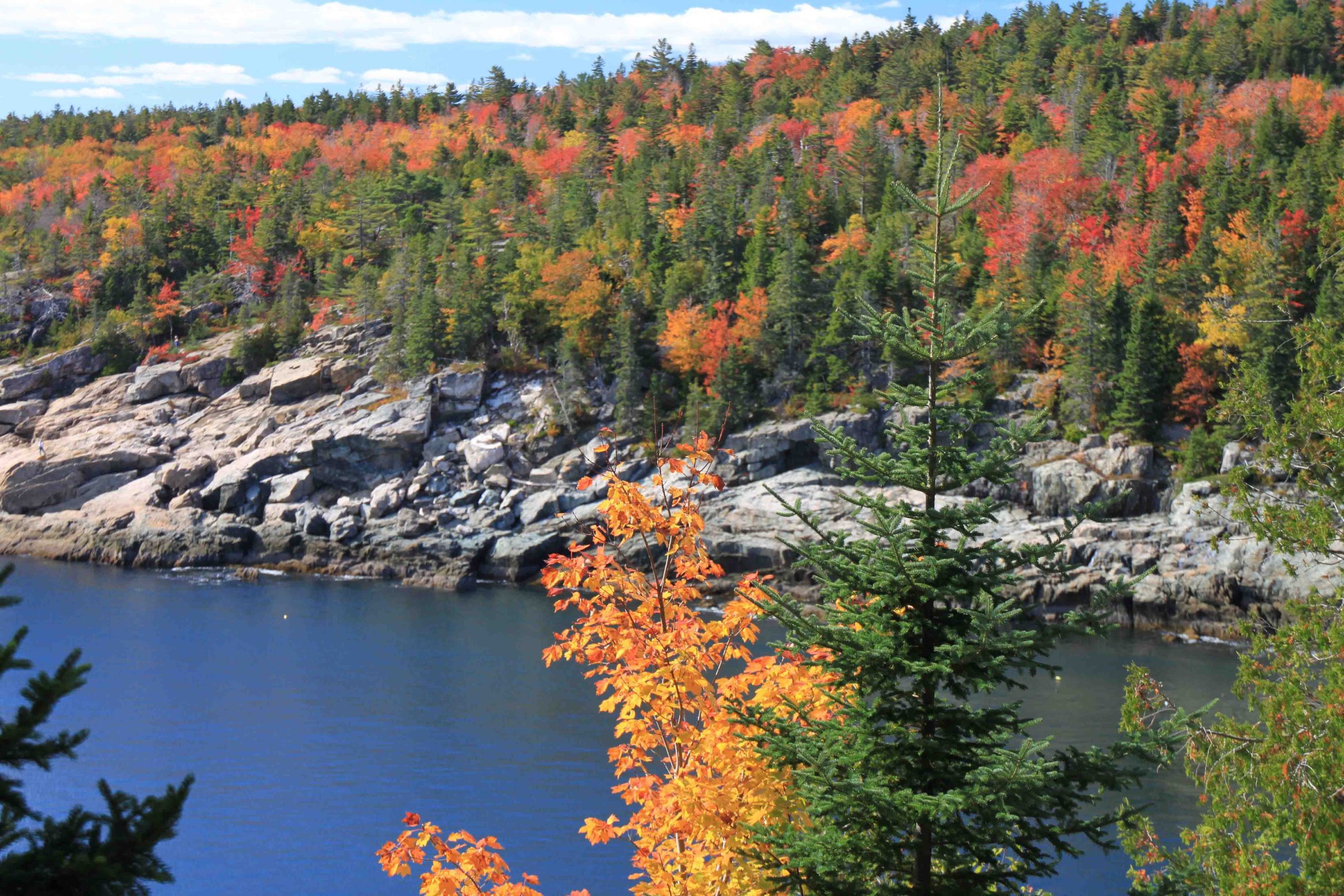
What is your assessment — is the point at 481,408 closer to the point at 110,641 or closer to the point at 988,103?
the point at 110,641

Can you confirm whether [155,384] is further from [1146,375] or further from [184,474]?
[1146,375]

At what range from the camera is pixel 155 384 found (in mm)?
89812

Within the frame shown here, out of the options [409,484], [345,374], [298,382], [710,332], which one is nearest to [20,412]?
[298,382]

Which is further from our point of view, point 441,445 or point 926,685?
point 441,445

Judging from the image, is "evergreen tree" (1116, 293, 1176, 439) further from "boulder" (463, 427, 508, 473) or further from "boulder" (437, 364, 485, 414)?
"boulder" (437, 364, 485, 414)

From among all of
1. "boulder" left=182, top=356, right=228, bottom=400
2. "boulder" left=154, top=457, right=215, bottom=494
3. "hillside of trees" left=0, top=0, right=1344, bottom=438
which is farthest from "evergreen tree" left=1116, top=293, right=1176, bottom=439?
"boulder" left=182, top=356, right=228, bottom=400

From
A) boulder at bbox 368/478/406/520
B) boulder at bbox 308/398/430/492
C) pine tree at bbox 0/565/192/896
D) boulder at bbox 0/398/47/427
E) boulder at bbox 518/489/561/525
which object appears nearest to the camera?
pine tree at bbox 0/565/192/896

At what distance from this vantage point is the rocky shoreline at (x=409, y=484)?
55.5m

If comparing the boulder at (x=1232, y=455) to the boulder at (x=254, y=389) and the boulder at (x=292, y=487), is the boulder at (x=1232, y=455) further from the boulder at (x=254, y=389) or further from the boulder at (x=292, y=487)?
the boulder at (x=254, y=389)

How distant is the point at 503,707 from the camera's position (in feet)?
138

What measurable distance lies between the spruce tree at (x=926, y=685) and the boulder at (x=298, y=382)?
83.2 m

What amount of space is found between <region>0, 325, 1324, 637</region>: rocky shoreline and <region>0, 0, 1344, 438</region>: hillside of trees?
3.74 meters

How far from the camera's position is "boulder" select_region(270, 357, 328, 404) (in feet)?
283

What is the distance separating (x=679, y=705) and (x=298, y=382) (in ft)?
271
